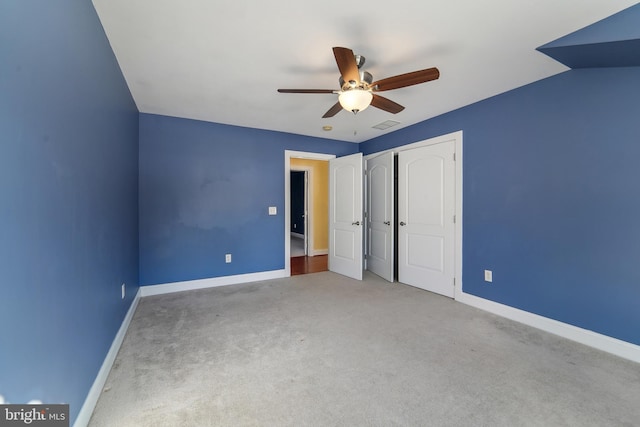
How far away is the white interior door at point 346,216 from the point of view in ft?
14.0

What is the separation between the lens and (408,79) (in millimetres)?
1977

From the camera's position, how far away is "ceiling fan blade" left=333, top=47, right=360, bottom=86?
5.53 feet

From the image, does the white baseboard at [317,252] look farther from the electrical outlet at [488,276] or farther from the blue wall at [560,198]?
the electrical outlet at [488,276]

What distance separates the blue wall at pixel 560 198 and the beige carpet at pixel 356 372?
1.35 ft

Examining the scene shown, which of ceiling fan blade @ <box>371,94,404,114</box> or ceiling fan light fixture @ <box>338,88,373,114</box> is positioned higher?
ceiling fan blade @ <box>371,94,404,114</box>

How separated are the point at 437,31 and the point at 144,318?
3.74 metres

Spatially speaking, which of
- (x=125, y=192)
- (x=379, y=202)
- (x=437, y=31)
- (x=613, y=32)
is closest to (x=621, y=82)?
(x=613, y=32)

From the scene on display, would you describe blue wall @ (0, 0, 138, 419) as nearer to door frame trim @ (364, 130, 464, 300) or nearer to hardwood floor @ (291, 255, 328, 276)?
hardwood floor @ (291, 255, 328, 276)

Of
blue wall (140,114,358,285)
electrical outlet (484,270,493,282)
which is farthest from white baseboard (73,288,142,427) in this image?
electrical outlet (484,270,493,282)

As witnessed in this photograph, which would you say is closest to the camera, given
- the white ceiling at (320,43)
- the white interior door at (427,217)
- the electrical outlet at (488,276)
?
the white ceiling at (320,43)

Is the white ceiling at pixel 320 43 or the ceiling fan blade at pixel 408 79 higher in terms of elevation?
the white ceiling at pixel 320 43

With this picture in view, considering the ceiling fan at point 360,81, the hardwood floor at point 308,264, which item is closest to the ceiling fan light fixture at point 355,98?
the ceiling fan at point 360,81

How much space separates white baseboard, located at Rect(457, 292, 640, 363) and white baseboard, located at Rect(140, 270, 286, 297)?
2868mm

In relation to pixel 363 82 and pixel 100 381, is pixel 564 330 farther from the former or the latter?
pixel 100 381
